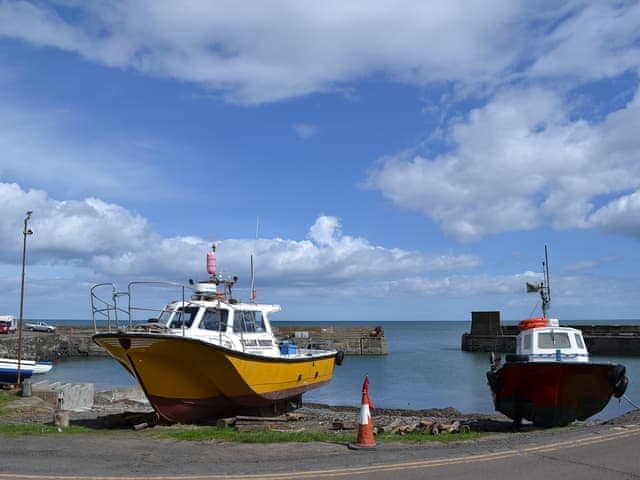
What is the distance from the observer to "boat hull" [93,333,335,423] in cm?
1500

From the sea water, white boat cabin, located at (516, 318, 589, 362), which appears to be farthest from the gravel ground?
the sea water

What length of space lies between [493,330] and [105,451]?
67567 mm

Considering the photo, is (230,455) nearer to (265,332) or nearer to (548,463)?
(548,463)

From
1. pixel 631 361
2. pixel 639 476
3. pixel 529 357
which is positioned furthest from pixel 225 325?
pixel 631 361

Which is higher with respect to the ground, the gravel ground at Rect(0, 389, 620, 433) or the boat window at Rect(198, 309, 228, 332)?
the boat window at Rect(198, 309, 228, 332)

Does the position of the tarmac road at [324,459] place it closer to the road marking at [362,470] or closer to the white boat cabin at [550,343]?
the road marking at [362,470]

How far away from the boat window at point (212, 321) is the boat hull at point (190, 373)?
1.48 metres

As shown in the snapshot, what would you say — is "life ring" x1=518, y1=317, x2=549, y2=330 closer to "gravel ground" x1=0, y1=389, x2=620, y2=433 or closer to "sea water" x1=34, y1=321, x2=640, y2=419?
"gravel ground" x1=0, y1=389, x2=620, y2=433

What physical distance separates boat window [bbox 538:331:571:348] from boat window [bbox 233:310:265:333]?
312 inches

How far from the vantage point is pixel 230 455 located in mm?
10070

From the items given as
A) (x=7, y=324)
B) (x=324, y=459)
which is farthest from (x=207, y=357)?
(x=7, y=324)

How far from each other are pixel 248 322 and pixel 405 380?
2624cm

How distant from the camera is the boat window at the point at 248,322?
1791 cm

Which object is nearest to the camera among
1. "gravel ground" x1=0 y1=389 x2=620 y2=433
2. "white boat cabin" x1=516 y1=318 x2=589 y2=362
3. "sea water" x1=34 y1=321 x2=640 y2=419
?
"gravel ground" x1=0 y1=389 x2=620 y2=433
